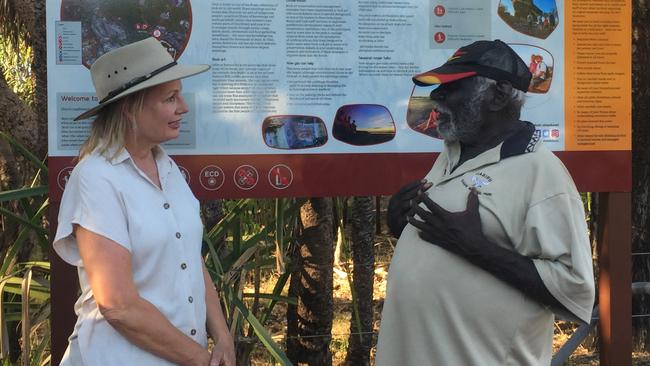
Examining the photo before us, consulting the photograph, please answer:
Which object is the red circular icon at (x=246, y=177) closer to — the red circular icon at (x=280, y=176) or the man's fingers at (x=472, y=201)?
the red circular icon at (x=280, y=176)

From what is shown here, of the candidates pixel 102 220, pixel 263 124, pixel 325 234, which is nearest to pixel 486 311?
pixel 102 220

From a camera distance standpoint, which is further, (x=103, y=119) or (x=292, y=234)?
(x=292, y=234)

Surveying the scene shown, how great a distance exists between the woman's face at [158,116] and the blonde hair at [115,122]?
2 cm

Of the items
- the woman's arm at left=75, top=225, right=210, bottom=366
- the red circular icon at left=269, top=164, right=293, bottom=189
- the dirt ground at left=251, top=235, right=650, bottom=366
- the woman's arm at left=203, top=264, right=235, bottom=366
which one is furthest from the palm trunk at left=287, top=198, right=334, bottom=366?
the woman's arm at left=75, top=225, right=210, bottom=366

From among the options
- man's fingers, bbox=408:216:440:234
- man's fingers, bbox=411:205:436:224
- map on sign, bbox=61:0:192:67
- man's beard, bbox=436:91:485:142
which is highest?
map on sign, bbox=61:0:192:67

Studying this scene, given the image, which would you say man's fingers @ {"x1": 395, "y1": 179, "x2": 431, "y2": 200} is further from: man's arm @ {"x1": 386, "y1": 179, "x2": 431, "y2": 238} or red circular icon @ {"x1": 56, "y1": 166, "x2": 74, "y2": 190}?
red circular icon @ {"x1": 56, "y1": 166, "x2": 74, "y2": 190}

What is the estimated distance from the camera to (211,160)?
130 inches

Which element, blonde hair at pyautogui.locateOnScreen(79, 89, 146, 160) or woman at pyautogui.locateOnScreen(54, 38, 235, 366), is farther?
blonde hair at pyautogui.locateOnScreen(79, 89, 146, 160)

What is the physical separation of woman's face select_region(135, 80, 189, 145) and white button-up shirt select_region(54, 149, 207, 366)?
105 millimetres

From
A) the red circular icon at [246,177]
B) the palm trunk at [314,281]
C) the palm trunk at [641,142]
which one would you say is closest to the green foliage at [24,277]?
the red circular icon at [246,177]

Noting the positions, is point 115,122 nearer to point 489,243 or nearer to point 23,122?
point 489,243

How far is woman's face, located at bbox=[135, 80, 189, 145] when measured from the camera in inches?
89.8

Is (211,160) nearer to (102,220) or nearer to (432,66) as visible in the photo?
(432,66)

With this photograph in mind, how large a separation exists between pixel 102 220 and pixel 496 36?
2.10m
